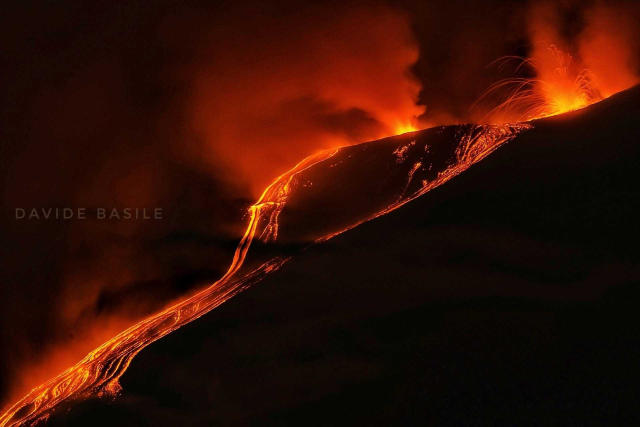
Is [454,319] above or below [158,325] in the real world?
below

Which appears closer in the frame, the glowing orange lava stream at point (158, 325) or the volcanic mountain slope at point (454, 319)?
the volcanic mountain slope at point (454, 319)

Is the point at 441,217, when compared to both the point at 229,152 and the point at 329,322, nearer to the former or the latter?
the point at 329,322

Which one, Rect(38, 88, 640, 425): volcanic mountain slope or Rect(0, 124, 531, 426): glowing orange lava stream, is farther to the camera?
Rect(0, 124, 531, 426): glowing orange lava stream

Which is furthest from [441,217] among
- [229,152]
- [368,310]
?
[229,152]

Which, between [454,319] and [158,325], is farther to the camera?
[158,325]

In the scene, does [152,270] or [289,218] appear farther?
[152,270]
